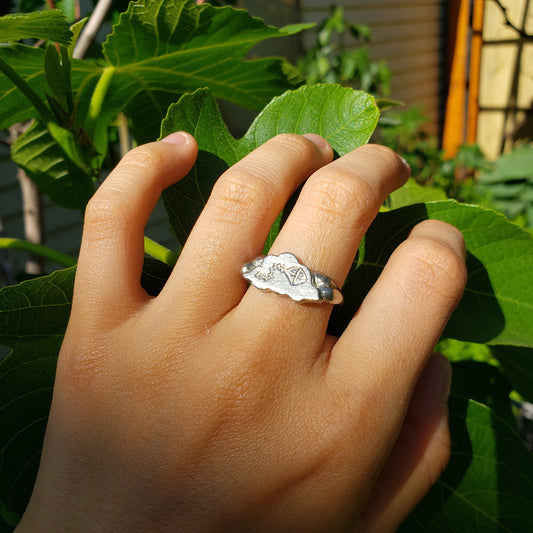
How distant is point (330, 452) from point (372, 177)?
0.28m

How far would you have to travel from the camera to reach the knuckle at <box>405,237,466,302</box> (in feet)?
1.73

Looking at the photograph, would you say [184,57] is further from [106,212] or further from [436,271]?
[436,271]

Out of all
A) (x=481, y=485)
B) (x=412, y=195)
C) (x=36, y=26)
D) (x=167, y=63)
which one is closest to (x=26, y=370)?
(x=36, y=26)

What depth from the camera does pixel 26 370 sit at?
64 centimetres

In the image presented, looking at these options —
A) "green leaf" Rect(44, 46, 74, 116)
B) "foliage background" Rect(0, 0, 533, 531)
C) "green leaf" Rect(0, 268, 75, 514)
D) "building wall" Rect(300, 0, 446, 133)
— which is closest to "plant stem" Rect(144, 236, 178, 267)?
"foliage background" Rect(0, 0, 533, 531)

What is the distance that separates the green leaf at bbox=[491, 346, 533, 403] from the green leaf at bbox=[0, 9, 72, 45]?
0.74m

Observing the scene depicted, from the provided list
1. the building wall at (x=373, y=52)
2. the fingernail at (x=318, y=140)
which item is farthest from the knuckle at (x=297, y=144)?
the building wall at (x=373, y=52)

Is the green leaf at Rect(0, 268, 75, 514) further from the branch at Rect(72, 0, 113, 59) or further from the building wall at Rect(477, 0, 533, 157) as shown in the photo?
the building wall at Rect(477, 0, 533, 157)

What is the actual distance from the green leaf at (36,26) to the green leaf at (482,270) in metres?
0.45

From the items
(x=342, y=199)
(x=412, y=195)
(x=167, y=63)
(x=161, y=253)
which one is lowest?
(x=412, y=195)

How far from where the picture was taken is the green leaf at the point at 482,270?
608mm

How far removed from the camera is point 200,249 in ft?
1.71

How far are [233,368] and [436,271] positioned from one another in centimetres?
23

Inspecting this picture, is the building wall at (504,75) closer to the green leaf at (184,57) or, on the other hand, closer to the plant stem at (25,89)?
the green leaf at (184,57)
